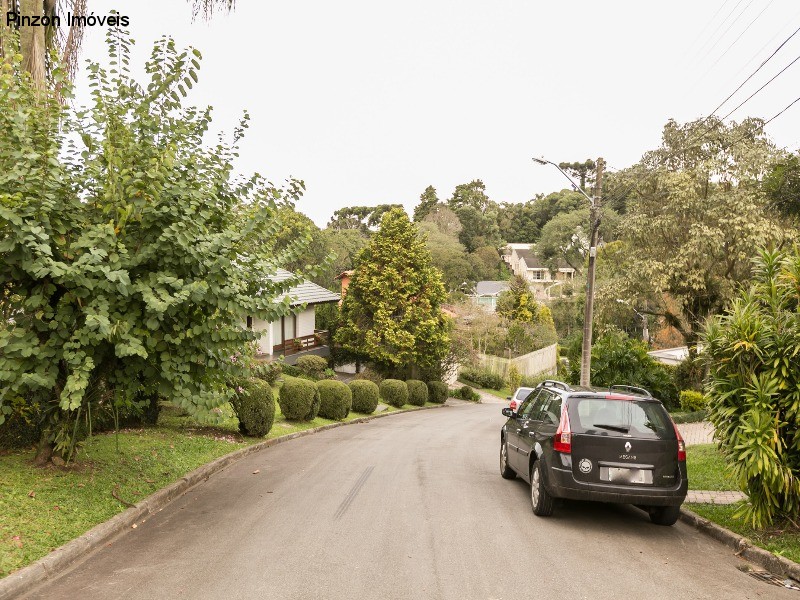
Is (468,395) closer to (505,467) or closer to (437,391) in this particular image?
(437,391)

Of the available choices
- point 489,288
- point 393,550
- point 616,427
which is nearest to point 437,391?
point 616,427

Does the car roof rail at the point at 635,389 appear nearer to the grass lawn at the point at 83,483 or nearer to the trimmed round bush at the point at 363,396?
the grass lawn at the point at 83,483

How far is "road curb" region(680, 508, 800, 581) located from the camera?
6284 mm

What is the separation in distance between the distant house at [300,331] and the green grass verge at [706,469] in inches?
977

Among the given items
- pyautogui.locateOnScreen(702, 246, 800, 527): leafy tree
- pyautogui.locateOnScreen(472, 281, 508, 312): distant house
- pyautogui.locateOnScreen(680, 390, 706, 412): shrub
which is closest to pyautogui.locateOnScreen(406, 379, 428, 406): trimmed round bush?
pyautogui.locateOnScreen(680, 390, 706, 412): shrub

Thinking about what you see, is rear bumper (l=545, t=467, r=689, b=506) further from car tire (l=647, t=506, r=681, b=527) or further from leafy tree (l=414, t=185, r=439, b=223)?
leafy tree (l=414, t=185, r=439, b=223)

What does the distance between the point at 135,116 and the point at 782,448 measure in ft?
27.5

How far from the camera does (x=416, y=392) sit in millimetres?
35719

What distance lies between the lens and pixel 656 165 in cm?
2709

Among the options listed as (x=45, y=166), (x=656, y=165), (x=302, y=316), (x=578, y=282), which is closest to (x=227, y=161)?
(x=45, y=166)

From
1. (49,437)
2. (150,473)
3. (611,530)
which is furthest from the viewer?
(150,473)

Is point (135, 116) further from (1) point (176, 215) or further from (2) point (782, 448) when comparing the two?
(2) point (782, 448)

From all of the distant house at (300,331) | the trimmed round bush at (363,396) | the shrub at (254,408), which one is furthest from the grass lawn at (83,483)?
the distant house at (300,331)

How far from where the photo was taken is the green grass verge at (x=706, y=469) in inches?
403
